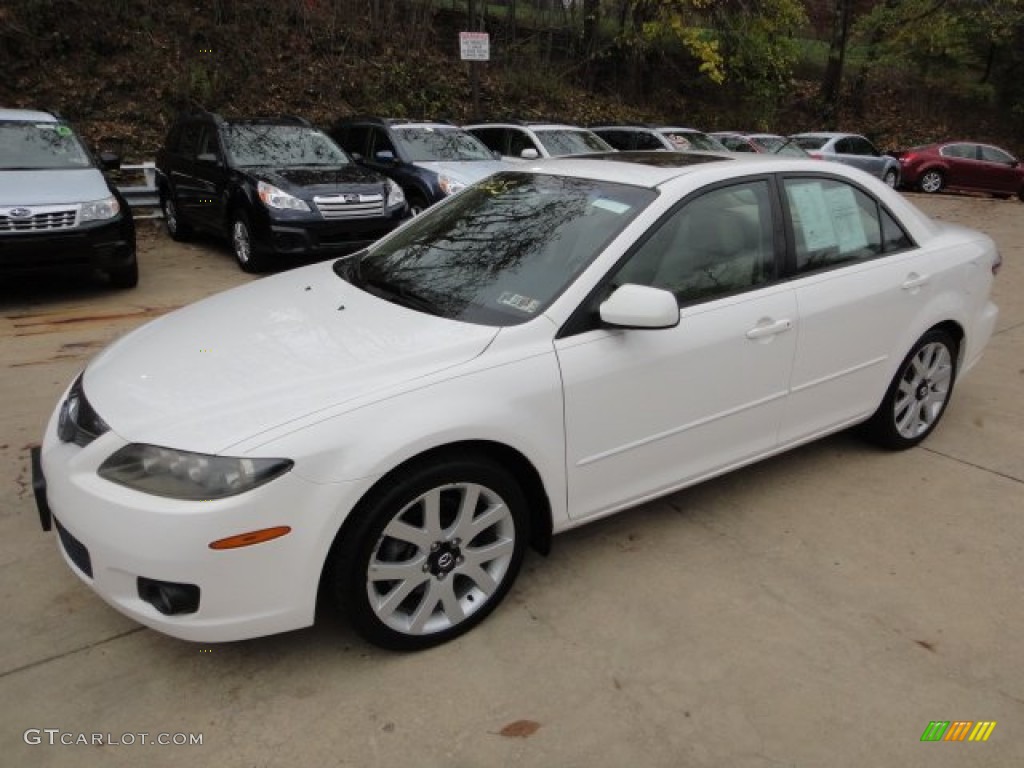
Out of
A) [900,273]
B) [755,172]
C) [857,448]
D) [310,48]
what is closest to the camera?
[755,172]

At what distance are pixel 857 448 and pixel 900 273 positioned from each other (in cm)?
98

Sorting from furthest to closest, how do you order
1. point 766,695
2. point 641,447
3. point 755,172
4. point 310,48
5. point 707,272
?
point 310,48, point 755,172, point 707,272, point 641,447, point 766,695

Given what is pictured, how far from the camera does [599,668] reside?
255 centimetres

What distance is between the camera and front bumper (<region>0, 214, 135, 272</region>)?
6363 mm

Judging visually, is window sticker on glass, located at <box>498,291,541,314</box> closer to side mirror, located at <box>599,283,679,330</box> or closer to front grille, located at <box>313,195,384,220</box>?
side mirror, located at <box>599,283,679,330</box>

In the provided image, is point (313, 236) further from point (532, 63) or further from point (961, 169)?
point (961, 169)

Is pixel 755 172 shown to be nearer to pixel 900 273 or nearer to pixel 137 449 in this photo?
pixel 900 273

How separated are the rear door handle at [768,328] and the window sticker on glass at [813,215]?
0.42 meters

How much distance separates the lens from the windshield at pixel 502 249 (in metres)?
2.88

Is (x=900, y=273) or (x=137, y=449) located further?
(x=900, y=273)

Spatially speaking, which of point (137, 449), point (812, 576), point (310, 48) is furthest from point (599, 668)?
point (310, 48)

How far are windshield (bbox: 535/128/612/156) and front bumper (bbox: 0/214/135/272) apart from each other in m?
6.34

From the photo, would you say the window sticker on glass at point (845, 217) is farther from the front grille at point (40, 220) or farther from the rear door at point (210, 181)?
the rear door at point (210, 181)

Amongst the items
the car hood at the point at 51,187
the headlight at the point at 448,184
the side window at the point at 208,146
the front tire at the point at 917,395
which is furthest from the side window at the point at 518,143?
the front tire at the point at 917,395
